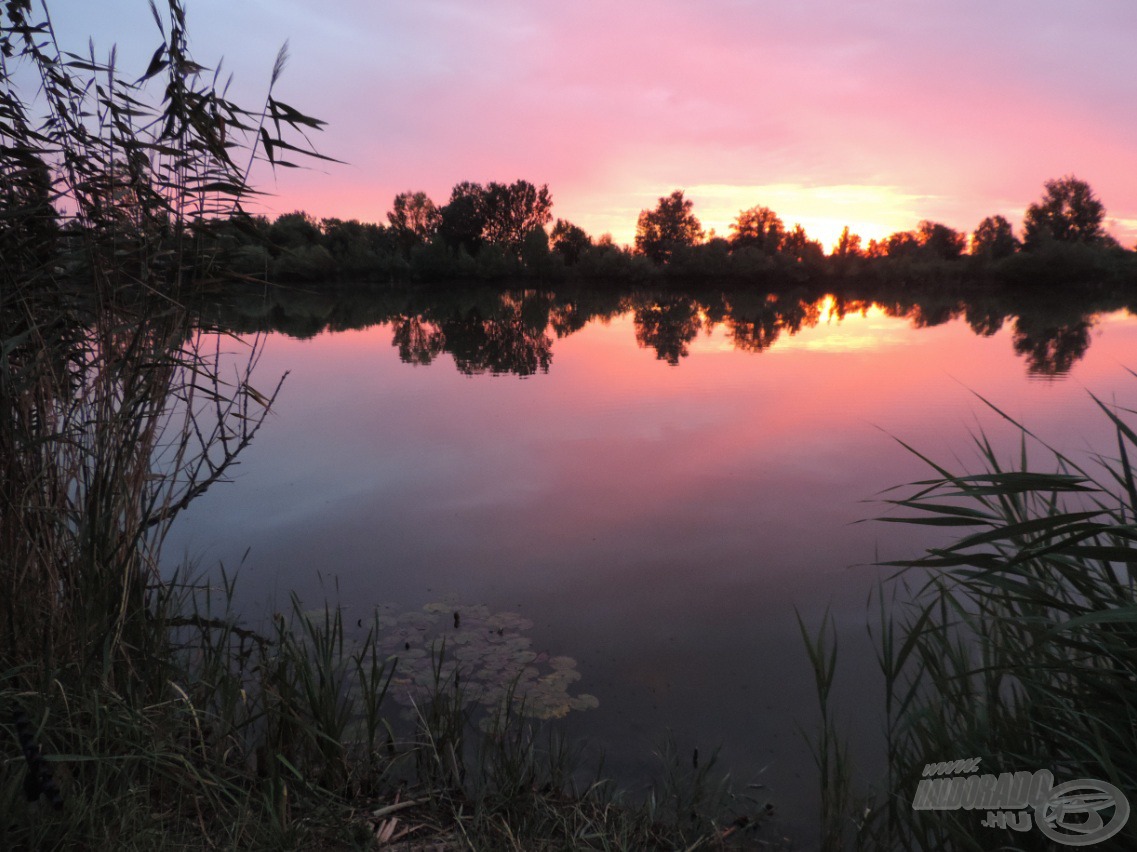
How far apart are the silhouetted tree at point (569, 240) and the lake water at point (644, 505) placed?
1573 inches

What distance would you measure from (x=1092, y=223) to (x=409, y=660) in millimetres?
69437

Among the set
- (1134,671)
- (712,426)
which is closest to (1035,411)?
(712,426)

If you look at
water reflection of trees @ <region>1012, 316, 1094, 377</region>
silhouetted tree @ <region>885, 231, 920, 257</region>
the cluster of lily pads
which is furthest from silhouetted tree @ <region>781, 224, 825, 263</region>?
the cluster of lily pads

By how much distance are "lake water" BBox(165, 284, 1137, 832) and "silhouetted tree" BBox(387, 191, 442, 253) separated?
38043mm

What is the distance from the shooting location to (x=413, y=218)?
64500mm

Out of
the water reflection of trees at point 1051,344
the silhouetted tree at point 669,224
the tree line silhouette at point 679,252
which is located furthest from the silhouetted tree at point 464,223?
the water reflection of trees at point 1051,344

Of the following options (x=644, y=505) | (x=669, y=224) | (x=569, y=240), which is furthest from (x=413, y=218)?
(x=644, y=505)

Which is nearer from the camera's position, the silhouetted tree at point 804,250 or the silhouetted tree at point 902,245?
the silhouetted tree at point 804,250

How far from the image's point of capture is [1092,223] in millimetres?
A: 54781

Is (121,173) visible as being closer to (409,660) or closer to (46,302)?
(46,302)

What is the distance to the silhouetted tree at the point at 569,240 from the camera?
178 feet

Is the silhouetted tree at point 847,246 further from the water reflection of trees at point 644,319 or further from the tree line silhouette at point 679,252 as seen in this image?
the water reflection of trees at point 644,319

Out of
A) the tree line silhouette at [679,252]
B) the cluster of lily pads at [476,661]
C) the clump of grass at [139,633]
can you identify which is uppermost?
the tree line silhouette at [679,252]

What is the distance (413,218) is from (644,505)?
63584 millimetres
